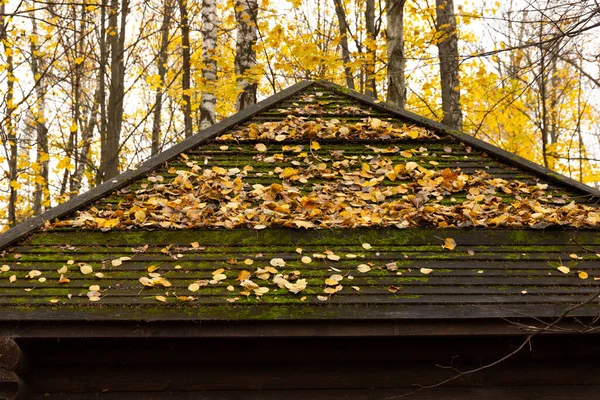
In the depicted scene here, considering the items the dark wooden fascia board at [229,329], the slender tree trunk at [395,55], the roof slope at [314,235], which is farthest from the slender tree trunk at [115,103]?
the dark wooden fascia board at [229,329]

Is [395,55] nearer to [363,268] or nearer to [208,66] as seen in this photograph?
[208,66]

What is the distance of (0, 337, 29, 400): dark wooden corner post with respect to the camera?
12.4 feet

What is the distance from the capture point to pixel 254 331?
12.7 feet

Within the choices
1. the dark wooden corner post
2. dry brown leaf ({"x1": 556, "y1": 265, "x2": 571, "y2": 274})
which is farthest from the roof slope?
the dark wooden corner post

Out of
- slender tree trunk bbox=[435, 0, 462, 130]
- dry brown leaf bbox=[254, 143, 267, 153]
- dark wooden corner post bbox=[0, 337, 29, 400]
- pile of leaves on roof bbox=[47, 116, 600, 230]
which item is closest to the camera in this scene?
dark wooden corner post bbox=[0, 337, 29, 400]

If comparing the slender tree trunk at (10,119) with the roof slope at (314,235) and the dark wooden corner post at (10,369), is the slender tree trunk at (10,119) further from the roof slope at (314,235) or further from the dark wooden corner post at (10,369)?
the dark wooden corner post at (10,369)

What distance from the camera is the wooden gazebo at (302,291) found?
3.89 m

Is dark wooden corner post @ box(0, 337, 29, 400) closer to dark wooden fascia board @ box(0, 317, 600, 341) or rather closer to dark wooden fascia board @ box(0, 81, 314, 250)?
dark wooden fascia board @ box(0, 317, 600, 341)

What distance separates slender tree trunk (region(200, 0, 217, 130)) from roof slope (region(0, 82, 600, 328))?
188 inches

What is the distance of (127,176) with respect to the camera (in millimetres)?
5449

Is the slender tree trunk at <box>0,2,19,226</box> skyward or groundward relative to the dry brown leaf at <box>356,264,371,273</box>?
skyward

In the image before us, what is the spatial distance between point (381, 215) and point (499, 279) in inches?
45.4

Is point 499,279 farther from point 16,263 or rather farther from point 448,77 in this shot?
point 448,77

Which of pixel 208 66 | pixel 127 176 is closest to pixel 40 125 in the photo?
pixel 208 66
